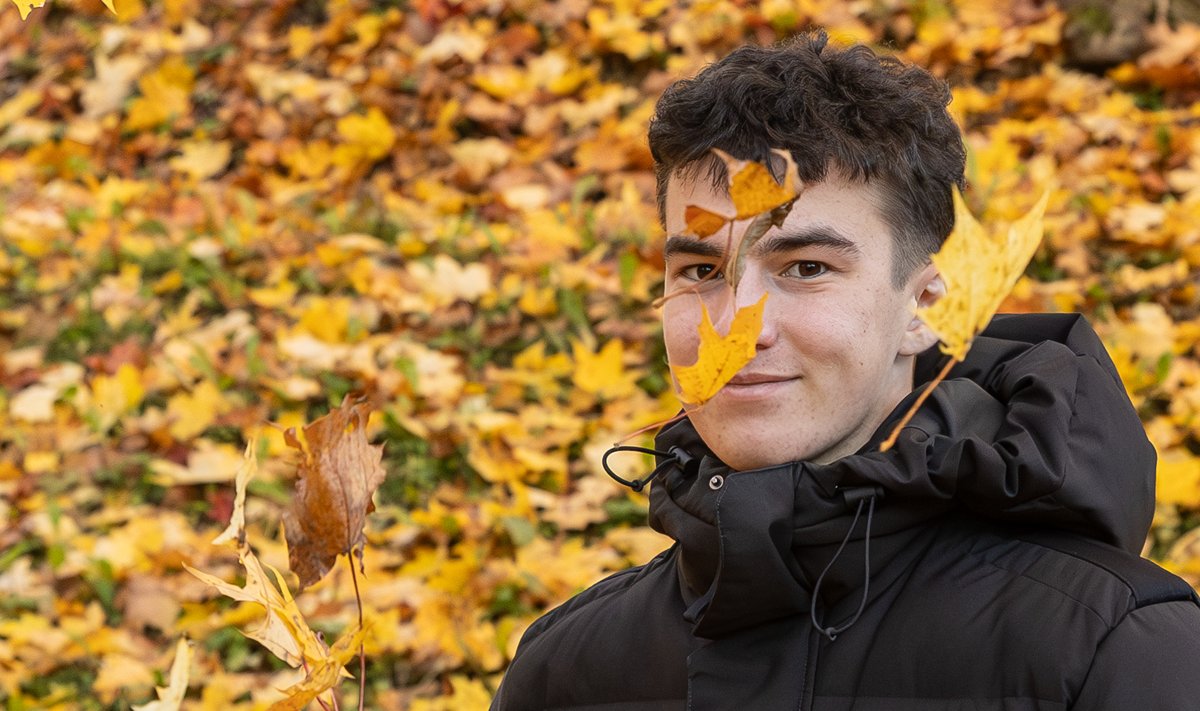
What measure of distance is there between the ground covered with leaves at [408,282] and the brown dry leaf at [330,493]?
1791 millimetres

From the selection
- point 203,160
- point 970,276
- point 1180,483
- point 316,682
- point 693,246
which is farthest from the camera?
point 203,160

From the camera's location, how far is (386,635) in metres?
3.15

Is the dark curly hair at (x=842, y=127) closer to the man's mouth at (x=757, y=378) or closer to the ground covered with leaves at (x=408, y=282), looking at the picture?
the man's mouth at (x=757, y=378)

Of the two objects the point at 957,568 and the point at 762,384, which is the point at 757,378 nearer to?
the point at 762,384

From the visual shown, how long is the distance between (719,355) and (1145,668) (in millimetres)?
504

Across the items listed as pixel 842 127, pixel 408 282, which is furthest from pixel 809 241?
pixel 408 282

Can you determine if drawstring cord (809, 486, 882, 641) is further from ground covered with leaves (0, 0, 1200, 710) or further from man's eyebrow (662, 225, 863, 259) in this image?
ground covered with leaves (0, 0, 1200, 710)

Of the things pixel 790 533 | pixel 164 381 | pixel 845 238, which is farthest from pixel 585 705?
pixel 164 381

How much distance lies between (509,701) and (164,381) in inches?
113

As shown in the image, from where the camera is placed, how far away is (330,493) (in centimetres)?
120

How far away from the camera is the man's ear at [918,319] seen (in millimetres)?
1435

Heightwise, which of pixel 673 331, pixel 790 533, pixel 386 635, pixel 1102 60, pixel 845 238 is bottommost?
pixel 386 635

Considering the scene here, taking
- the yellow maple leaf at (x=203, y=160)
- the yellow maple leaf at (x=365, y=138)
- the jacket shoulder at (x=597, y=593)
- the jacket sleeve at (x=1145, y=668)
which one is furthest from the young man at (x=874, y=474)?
the yellow maple leaf at (x=203, y=160)

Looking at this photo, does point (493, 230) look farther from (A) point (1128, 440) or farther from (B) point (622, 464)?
(A) point (1128, 440)
